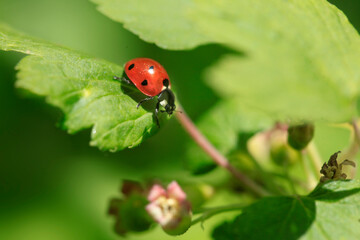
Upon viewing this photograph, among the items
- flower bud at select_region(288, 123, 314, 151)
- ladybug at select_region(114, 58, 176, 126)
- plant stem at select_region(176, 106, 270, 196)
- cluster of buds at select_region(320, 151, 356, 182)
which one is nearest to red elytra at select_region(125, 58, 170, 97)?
ladybug at select_region(114, 58, 176, 126)

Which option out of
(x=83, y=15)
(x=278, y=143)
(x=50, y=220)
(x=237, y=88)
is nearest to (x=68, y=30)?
(x=83, y=15)

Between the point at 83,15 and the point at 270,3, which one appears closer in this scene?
the point at 270,3

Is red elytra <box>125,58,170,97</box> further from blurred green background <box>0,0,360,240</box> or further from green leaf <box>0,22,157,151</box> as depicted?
blurred green background <box>0,0,360,240</box>

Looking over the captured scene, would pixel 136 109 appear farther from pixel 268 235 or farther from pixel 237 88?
pixel 237 88

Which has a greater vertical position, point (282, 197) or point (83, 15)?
A: point (282, 197)

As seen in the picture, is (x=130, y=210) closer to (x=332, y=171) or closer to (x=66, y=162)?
(x=332, y=171)

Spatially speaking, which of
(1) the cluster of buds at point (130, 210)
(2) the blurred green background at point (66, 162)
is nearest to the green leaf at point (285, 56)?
(1) the cluster of buds at point (130, 210)

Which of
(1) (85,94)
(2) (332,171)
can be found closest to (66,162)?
(1) (85,94)
